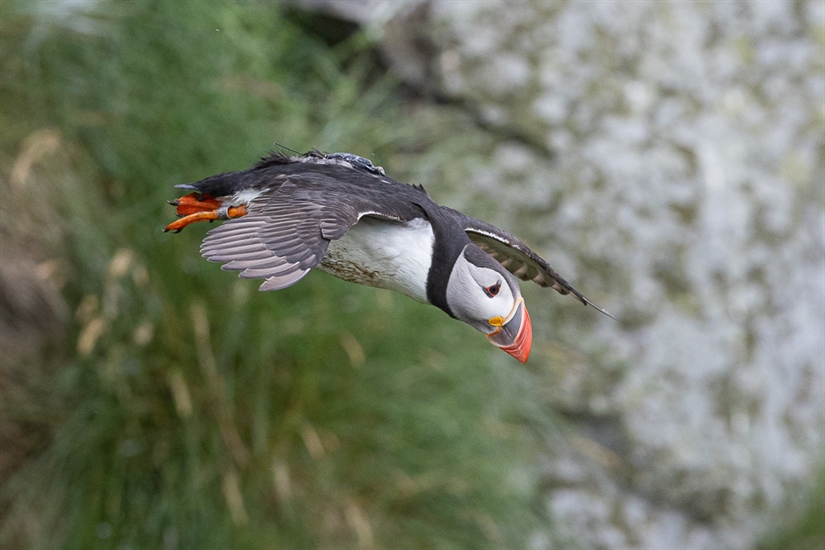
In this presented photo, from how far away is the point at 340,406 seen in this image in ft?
11.9

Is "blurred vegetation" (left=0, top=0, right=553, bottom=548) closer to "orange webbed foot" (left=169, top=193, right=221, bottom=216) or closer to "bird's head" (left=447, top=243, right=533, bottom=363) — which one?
"orange webbed foot" (left=169, top=193, right=221, bottom=216)

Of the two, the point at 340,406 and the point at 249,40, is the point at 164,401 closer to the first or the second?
the point at 340,406

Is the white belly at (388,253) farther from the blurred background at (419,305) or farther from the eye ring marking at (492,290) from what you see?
the blurred background at (419,305)

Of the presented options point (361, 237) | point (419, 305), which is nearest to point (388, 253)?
point (361, 237)

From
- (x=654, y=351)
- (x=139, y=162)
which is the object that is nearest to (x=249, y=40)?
(x=139, y=162)

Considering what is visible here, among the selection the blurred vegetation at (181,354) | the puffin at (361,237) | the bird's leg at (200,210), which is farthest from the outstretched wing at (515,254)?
the blurred vegetation at (181,354)

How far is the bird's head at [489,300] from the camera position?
1.81 metres

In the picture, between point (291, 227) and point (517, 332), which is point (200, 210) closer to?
point (291, 227)

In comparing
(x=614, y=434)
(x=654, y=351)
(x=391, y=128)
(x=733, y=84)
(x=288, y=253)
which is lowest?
(x=614, y=434)

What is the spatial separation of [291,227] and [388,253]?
274 mm

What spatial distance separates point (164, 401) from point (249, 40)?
1.42 meters

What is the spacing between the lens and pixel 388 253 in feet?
6.20

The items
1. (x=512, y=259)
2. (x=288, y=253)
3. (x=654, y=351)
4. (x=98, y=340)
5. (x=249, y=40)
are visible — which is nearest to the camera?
(x=288, y=253)

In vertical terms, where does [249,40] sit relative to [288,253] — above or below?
below
